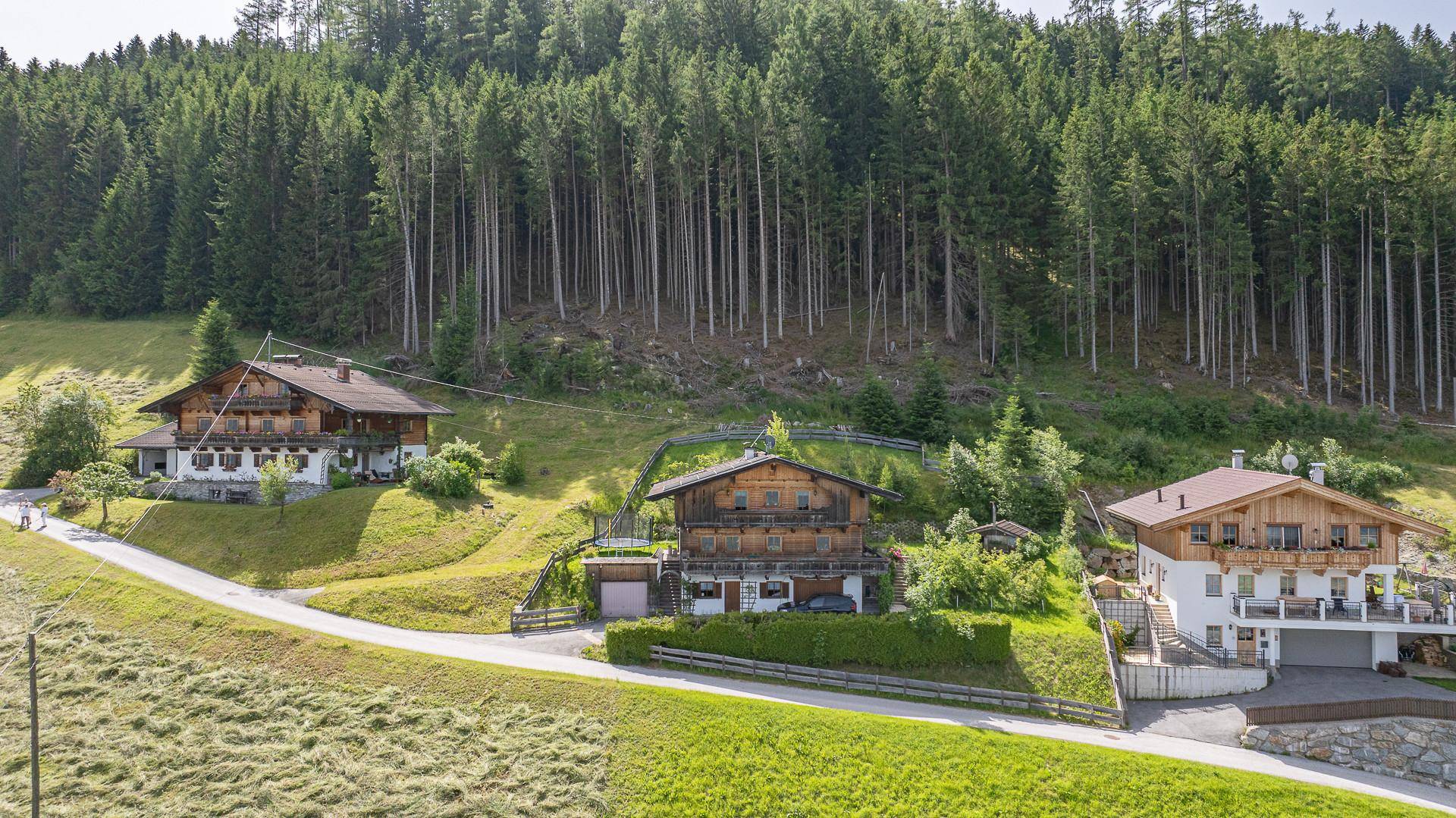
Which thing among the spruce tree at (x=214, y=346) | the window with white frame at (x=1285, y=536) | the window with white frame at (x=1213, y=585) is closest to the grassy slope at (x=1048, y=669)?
the window with white frame at (x=1213, y=585)

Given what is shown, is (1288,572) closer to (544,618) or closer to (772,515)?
(772,515)

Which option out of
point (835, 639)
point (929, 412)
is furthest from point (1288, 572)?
point (929, 412)

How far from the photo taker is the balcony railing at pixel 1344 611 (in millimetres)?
32375

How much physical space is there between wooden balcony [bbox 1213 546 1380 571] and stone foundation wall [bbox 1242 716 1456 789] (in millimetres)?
6984

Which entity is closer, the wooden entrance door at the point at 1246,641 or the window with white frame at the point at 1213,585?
the wooden entrance door at the point at 1246,641

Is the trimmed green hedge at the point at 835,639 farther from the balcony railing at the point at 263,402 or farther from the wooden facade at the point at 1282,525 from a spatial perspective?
the balcony railing at the point at 263,402

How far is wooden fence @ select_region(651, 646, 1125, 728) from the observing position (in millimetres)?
Result: 28797

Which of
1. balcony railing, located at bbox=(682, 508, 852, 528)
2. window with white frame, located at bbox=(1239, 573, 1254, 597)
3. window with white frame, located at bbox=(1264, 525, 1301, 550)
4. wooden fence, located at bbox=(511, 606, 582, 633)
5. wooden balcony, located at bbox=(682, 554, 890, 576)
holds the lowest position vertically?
wooden fence, located at bbox=(511, 606, 582, 633)

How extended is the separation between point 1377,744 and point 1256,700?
3.71 meters

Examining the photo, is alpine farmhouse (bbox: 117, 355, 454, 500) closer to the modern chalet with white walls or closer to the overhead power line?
the overhead power line

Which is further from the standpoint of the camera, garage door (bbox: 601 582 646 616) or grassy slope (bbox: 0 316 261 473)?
grassy slope (bbox: 0 316 261 473)

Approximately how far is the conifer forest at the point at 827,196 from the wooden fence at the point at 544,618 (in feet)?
122

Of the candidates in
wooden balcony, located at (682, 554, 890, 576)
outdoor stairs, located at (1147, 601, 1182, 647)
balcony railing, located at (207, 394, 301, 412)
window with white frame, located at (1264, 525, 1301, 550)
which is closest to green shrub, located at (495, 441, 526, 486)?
balcony railing, located at (207, 394, 301, 412)

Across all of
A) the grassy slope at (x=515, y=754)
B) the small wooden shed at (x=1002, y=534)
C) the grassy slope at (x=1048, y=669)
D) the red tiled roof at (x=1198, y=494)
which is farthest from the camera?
the small wooden shed at (x=1002, y=534)
